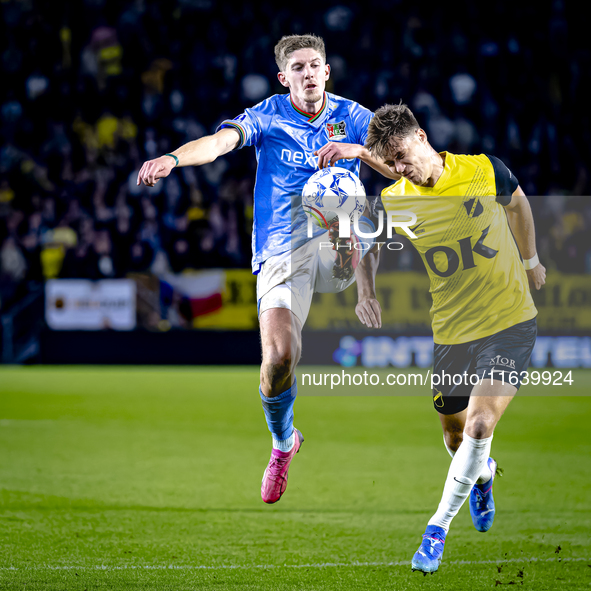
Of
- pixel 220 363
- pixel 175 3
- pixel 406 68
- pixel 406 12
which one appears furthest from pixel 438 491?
pixel 175 3

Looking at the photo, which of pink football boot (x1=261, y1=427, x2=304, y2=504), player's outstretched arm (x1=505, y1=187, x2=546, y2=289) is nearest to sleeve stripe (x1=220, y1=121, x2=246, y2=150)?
player's outstretched arm (x1=505, y1=187, x2=546, y2=289)

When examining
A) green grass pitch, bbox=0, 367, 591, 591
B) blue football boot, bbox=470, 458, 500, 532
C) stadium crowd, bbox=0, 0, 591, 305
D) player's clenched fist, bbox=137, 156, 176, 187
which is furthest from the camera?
stadium crowd, bbox=0, 0, 591, 305

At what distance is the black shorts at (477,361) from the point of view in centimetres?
396

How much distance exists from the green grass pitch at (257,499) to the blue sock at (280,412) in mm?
772

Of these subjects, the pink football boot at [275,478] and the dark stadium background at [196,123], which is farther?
the dark stadium background at [196,123]

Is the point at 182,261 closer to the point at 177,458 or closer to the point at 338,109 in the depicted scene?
the point at 177,458

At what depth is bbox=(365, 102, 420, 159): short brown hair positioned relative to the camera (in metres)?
3.58

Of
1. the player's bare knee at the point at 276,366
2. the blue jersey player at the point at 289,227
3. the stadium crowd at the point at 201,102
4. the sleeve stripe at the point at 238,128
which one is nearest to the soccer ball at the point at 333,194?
the blue jersey player at the point at 289,227

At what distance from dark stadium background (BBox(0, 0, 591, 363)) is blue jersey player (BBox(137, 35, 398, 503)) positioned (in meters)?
7.69

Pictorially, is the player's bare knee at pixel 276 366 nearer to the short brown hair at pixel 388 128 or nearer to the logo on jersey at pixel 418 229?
the logo on jersey at pixel 418 229

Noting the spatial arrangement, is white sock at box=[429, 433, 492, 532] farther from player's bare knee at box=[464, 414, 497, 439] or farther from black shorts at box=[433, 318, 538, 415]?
black shorts at box=[433, 318, 538, 415]

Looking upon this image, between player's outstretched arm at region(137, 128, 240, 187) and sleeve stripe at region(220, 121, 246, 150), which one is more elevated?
sleeve stripe at region(220, 121, 246, 150)

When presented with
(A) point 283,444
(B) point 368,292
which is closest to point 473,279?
(B) point 368,292

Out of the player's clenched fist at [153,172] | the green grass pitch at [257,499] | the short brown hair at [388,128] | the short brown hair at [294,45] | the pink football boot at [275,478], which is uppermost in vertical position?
the short brown hair at [294,45]
